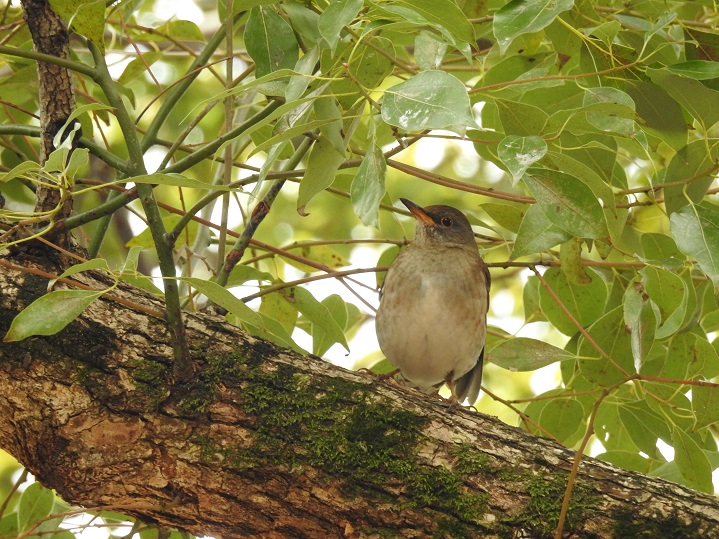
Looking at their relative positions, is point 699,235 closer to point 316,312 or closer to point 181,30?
point 316,312

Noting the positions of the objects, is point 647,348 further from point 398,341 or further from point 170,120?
point 170,120

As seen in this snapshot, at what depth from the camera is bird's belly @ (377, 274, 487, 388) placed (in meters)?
4.71

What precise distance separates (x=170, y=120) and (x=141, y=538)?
4.47m

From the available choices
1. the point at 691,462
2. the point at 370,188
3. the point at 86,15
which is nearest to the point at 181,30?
the point at 86,15

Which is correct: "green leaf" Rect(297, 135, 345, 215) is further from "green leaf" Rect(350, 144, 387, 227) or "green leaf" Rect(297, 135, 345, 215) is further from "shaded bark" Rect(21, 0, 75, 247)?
"shaded bark" Rect(21, 0, 75, 247)

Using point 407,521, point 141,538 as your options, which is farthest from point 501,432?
point 141,538

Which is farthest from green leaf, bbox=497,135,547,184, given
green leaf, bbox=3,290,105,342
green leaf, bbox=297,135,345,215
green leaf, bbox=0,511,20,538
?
green leaf, bbox=0,511,20,538

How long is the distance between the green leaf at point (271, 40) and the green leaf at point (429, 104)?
0.84 metres

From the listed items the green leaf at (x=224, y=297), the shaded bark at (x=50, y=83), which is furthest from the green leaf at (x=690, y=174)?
the shaded bark at (x=50, y=83)

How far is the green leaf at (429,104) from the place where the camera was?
1.83m

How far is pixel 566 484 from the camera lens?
276cm

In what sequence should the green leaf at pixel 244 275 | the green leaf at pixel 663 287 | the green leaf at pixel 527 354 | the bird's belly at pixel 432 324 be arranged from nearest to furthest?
the green leaf at pixel 663 287, the green leaf at pixel 527 354, the green leaf at pixel 244 275, the bird's belly at pixel 432 324

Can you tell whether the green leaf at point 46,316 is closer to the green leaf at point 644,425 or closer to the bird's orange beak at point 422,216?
the green leaf at point 644,425

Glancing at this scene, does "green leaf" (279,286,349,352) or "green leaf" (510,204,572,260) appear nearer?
"green leaf" (510,204,572,260)
